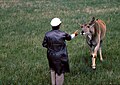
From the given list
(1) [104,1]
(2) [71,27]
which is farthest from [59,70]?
(1) [104,1]

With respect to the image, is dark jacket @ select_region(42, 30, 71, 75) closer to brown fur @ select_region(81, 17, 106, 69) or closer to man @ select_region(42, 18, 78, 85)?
man @ select_region(42, 18, 78, 85)

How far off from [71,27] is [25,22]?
3954 millimetres

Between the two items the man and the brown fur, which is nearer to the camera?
the man

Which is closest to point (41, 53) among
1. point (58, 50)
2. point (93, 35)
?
point (93, 35)

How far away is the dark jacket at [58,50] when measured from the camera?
8.36 meters

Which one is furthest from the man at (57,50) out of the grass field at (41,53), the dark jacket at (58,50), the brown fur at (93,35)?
the brown fur at (93,35)

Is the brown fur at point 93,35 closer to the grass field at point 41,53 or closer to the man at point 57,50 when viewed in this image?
the grass field at point 41,53

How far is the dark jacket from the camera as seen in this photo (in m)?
8.36

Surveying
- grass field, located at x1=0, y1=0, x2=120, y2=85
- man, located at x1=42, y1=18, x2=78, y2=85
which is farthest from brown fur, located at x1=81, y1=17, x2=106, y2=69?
man, located at x1=42, y1=18, x2=78, y2=85

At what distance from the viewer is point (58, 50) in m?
8.41

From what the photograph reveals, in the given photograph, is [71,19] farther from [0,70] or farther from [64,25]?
[0,70]

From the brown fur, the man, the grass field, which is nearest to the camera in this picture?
the man

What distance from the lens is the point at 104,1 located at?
3112cm

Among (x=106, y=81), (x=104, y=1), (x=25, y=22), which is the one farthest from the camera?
(x=104, y=1)
